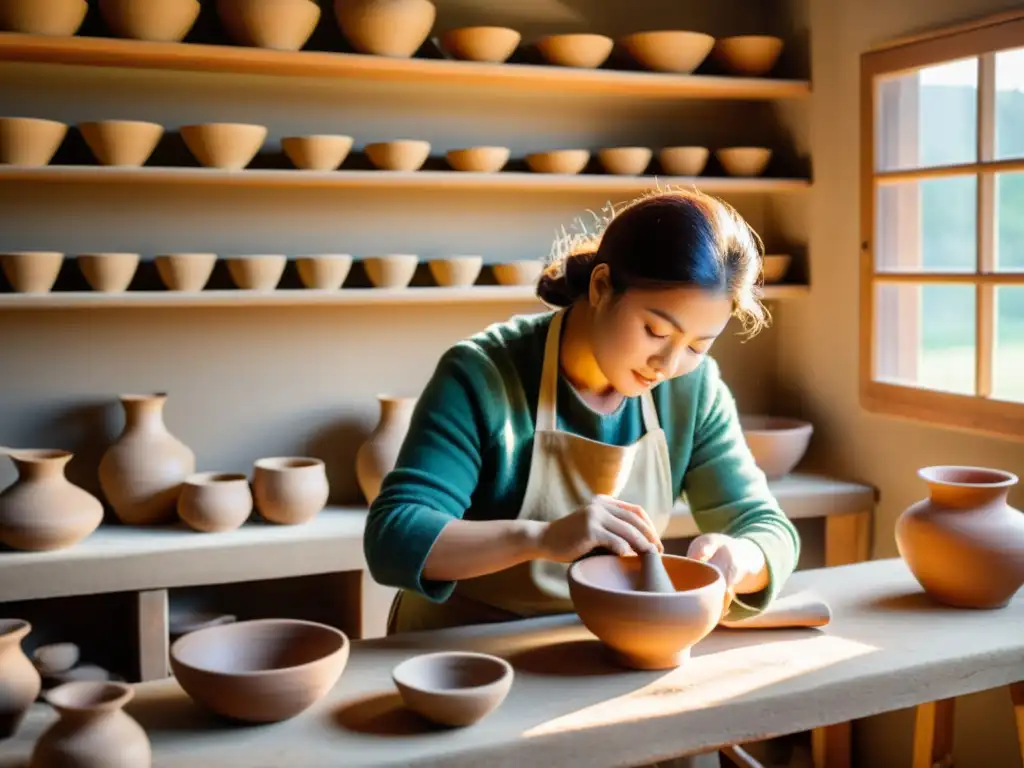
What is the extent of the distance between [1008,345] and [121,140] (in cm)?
221

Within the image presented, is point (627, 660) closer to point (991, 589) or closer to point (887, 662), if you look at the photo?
point (887, 662)

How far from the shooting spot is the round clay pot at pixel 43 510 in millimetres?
2600

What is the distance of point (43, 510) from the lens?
2.61m

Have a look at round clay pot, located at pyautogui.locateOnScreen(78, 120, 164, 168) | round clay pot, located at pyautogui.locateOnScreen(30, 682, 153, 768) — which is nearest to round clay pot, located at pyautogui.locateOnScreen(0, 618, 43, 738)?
round clay pot, located at pyautogui.locateOnScreen(30, 682, 153, 768)

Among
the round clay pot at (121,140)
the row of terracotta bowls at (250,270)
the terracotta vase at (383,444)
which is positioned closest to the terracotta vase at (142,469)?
the row of terracotta bowls at (250,270)

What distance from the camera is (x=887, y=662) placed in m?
1.54

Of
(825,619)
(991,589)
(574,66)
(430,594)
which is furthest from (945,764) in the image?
(574,66)

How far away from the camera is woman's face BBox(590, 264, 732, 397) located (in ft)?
5.30

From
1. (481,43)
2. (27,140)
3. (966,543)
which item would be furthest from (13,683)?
(481,43)

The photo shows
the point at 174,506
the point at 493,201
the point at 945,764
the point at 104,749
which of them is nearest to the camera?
the point at 104,749

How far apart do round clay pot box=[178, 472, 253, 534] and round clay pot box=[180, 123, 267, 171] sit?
0.81 meters

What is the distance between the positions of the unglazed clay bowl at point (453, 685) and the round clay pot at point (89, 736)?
308mm

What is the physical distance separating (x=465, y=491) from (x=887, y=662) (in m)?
0.65

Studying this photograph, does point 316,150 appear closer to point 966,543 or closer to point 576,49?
point 576,49
